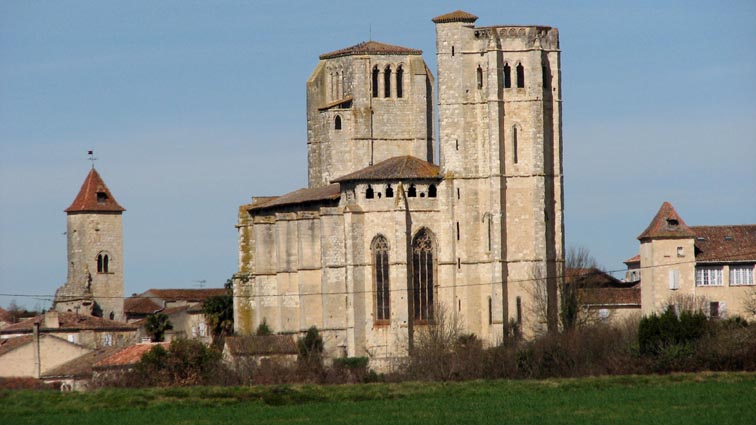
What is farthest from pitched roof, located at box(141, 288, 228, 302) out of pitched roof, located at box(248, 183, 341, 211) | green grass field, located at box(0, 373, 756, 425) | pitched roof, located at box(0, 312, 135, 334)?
green grass field, located at box(0, 373, 756, 425)

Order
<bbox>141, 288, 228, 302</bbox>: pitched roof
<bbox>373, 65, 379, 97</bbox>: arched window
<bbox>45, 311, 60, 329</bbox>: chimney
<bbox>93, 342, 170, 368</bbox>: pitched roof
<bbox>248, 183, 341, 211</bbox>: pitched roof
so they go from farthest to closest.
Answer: <bbox>141, 288, 228, 302</bbox>: pitched roof, <bbox>45, 311, 60, 329</bbox>: chimney, <bbox>373, 65, 379, 97</bbox>: arched window, <bbox>248, 183, 341, 211</bbox>: pitched roof, <bbox>93, 342, 170, 368</bbox>: pitched roof

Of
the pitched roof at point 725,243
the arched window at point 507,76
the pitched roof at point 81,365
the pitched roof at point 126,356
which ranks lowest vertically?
the pitched roof at point 81,365

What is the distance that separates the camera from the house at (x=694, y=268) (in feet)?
300

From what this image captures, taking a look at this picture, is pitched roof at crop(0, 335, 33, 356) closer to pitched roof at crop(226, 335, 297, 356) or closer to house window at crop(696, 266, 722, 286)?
pitched roof at crop(226, 335, 297, 356)

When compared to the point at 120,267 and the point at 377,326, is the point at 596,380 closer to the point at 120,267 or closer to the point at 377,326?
the point at 377,326

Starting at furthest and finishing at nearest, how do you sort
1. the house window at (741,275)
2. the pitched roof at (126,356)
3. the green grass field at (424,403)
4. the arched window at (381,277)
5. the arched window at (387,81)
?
the arched window at (387,81) → the house window at (741,275) → the arched window at (381,277) → the pitched roof at (126,356) → the green grass field at (424,403)

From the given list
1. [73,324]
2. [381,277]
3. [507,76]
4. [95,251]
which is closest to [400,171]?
[381,277]

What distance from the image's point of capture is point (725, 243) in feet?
304

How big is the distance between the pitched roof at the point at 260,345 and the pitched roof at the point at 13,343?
939 cm

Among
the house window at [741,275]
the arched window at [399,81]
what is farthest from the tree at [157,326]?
the house window at [741,275]

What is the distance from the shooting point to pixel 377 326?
297 feet

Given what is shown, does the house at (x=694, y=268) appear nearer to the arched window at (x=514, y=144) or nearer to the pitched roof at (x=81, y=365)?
the arched window at (x=514, y=144)

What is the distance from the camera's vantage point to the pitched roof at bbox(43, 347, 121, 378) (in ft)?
298

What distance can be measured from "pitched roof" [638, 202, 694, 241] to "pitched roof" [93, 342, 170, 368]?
2064 centimetres
